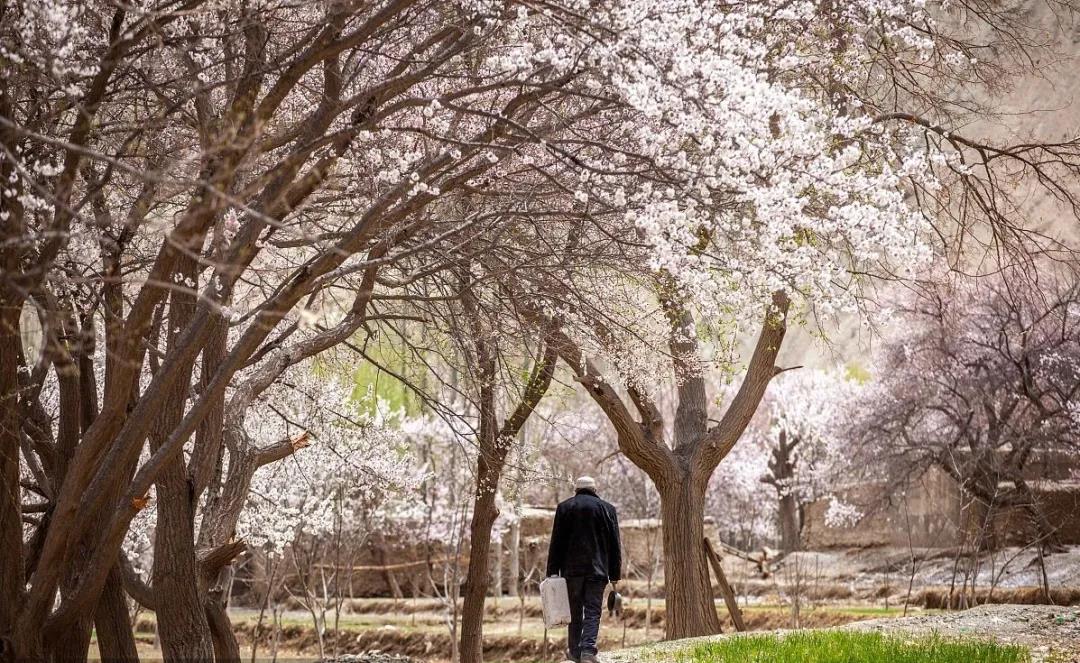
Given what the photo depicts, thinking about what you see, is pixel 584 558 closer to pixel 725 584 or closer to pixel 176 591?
pixel 176 591

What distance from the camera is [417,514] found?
80.5 feet

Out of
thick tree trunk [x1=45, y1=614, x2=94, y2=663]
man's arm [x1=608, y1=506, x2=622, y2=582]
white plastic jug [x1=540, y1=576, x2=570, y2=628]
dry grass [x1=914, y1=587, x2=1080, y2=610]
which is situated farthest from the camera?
dry grass [x1=914, y1=587, x2=1080, y2=610]

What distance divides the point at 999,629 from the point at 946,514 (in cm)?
1467

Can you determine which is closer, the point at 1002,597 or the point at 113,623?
the point at 113,623

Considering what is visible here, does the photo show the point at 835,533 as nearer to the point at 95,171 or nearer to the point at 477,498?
the point at 477,498

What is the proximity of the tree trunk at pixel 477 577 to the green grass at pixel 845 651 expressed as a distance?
9.98 feet

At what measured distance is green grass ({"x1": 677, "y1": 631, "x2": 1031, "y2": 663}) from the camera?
6830 millimetres

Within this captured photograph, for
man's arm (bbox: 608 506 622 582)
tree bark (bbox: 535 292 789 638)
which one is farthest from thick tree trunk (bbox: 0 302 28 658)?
tree bark (bbox: 535 292 789 638)

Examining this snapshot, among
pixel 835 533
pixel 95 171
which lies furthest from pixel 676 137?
pixel 835 533

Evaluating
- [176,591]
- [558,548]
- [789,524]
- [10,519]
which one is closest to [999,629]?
[558,548]

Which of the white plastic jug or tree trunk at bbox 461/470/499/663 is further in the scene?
tree trunk at bbox 461/470/499/663

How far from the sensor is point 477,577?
10961 mm

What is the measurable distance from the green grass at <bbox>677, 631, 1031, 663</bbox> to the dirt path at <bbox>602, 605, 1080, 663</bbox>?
38 cm

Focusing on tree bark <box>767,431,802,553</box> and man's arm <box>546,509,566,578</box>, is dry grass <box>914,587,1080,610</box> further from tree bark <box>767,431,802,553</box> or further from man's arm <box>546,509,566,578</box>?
tree bark <box>767,431,802,553</box>
